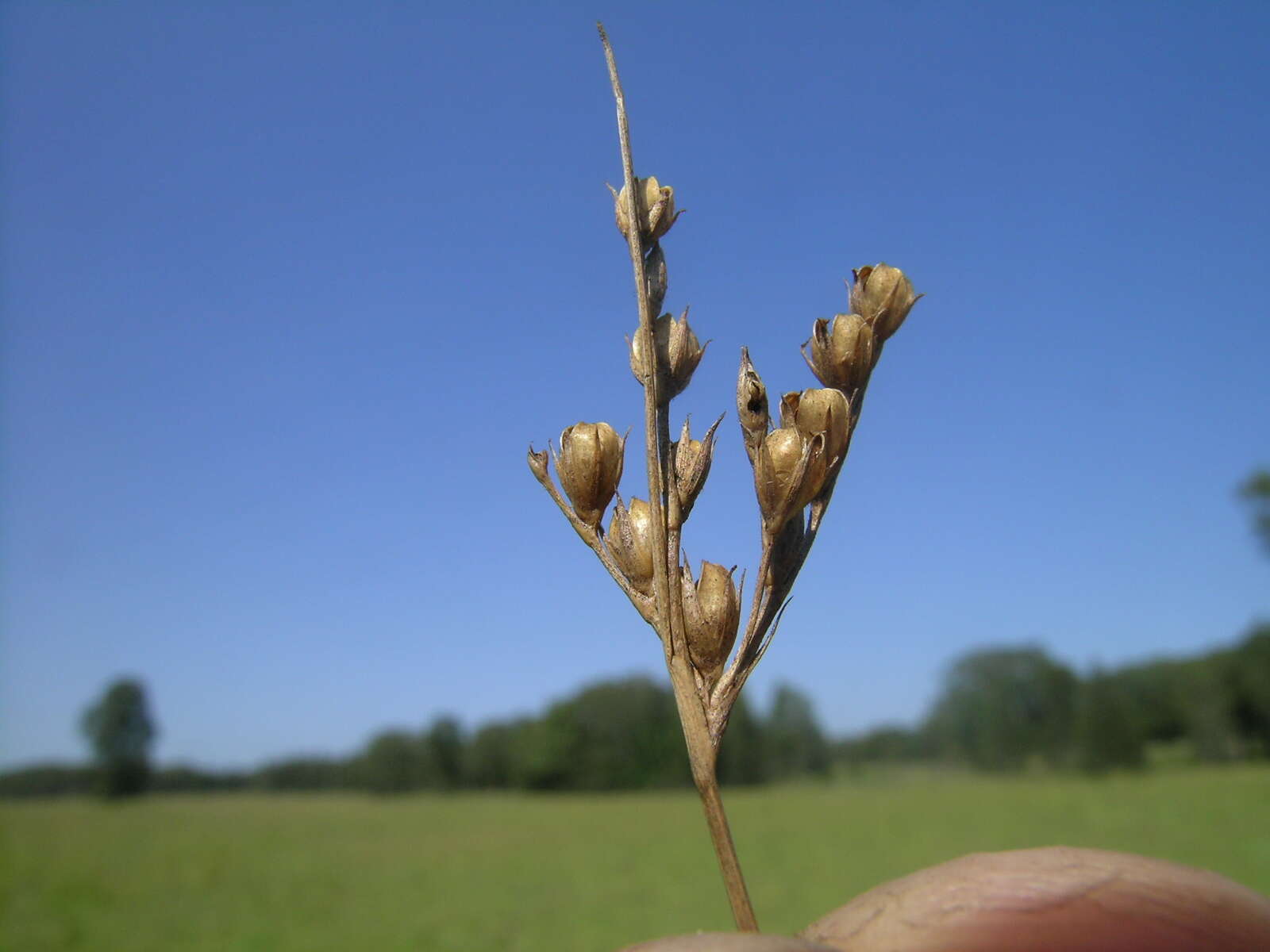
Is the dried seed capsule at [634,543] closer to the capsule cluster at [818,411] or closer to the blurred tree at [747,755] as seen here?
the capsule cluster at [818,411]

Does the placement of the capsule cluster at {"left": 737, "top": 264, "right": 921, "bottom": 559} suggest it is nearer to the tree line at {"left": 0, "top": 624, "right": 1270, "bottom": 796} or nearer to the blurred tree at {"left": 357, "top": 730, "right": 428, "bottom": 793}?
the tree line at {"left": 0, "top": 624, "right": 1270, "bottom": 796}

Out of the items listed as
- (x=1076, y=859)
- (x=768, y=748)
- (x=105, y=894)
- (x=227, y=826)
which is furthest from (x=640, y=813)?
(x=1076, y=859)

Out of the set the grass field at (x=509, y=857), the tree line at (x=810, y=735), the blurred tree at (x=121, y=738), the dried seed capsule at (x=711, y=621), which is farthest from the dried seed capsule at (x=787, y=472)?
the blurred tree at (x=121, y=738)

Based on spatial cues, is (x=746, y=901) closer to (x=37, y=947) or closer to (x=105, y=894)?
(x=37, y=947)

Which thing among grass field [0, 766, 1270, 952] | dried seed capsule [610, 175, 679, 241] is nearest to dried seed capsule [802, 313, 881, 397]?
dried seed capsule [610, 175, 679, 241]

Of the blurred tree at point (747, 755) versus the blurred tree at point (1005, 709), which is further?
the blurred tree at point (747, 755)

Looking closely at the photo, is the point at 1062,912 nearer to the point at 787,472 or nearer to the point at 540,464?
the point at 787,472
